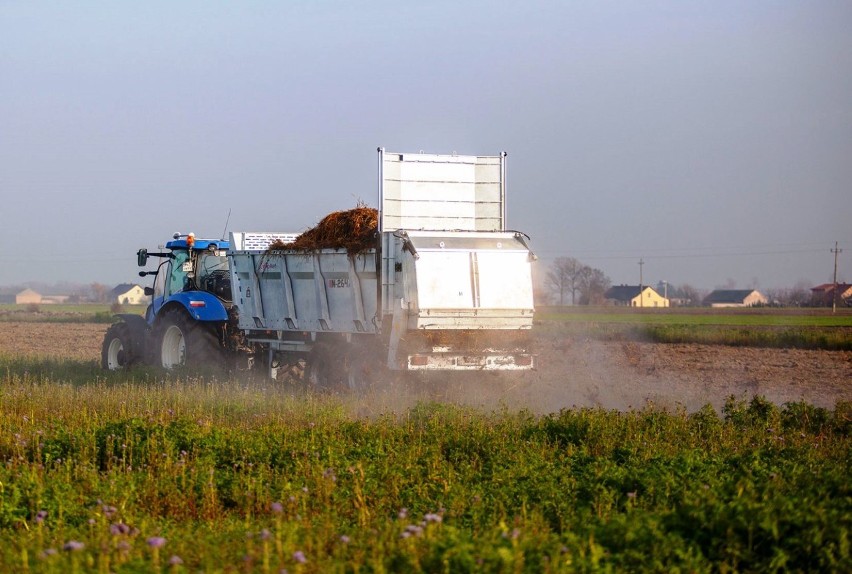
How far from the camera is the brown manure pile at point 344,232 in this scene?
16.0 m

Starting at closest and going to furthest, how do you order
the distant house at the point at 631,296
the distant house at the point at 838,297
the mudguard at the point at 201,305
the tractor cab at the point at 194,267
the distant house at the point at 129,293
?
1. the mudguard at the point at 201,305
2. the tractor cab at the point at 194,267
3. the distant house at the point at 838,297
4. the distant house at the point at 129,293
5. the distant house at the point at 631,296

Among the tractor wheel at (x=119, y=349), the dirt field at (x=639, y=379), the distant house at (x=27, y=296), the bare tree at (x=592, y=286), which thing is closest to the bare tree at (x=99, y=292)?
the distant house at (x=27, y=296)

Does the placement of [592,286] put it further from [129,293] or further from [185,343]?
[185,343]

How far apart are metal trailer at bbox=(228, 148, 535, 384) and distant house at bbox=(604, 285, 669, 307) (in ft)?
359

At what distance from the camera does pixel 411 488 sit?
27.2 ft

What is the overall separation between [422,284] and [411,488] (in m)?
6.63

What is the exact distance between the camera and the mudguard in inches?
765

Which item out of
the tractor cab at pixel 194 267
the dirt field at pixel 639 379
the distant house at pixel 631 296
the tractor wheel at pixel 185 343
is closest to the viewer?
the dirt field at pixel 639 379

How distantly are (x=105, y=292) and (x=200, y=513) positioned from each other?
13677 centimetres

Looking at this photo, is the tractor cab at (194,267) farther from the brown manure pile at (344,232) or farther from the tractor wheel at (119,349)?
the brown manure pile at (344,232)

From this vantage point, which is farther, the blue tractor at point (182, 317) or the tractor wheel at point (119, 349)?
the tractor wheel at point (119, 349)

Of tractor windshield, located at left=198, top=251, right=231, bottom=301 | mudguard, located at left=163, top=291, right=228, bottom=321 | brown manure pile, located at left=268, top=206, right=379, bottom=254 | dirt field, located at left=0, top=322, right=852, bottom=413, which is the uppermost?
Result: brown manure pile, located at left=268, top=206, right=379, bottom=254

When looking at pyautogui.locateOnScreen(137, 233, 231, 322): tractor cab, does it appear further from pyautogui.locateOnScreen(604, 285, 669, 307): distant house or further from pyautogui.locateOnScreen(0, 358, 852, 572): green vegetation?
pyautogui.locateOnScreen(604, 285, 669, 307): distant house

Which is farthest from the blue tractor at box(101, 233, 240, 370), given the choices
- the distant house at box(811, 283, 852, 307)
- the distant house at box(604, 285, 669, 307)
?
the distant house at box(604, 285, 669, 307)
